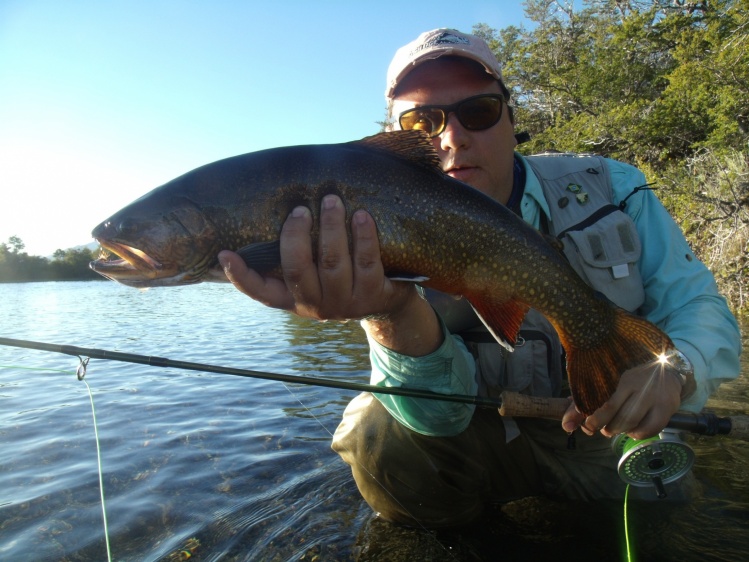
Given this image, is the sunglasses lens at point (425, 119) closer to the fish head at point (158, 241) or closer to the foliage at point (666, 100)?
the fish head at point (158, 241)

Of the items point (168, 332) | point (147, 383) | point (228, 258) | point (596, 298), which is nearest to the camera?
point (228, 258)

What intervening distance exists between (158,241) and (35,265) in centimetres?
8684

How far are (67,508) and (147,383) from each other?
13.4ft

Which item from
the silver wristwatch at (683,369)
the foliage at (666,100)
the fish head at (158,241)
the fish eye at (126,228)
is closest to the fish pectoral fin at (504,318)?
the silver wristwatch at (683,369)

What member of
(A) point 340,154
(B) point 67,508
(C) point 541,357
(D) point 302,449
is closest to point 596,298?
(C) point 541,357

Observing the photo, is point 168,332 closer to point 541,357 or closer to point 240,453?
point 240,453

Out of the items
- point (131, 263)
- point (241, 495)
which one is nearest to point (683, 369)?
point (131, 263)

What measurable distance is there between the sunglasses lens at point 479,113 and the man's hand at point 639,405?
5.83 ft

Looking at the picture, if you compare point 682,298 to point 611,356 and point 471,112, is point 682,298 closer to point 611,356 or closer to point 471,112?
point 611,356

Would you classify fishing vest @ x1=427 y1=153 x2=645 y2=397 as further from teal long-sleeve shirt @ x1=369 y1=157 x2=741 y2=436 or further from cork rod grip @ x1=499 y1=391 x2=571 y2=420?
cork rod grip @ x1=499 y1=391 x2=571 y2=420

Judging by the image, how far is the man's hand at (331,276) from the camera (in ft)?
7.02

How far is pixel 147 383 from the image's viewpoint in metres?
7.63

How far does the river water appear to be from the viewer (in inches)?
118

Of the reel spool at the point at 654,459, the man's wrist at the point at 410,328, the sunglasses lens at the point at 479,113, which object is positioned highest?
the sunglasses lens at the point at 479,113
